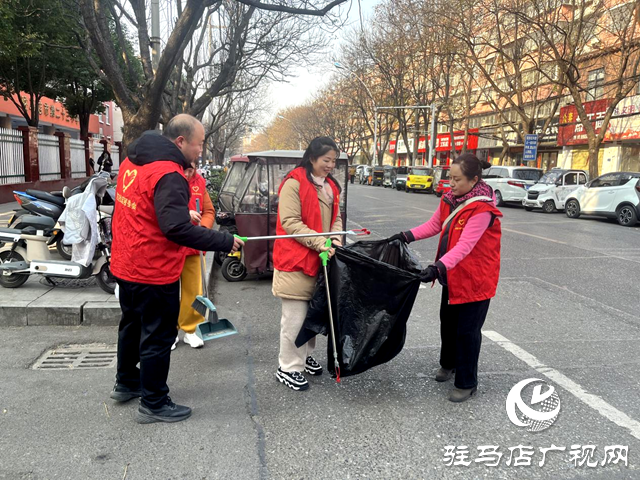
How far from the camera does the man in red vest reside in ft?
8.95

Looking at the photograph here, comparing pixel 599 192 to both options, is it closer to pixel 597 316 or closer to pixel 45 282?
pixel 597 316

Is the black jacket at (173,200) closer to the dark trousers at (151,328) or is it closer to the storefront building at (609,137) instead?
the dark trousers at (151,328)

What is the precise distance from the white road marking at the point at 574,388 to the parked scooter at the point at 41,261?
13.2 ft

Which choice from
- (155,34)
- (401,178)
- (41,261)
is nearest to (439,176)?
(401,178)

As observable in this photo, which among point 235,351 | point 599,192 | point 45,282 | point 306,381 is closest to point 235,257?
point 45,282

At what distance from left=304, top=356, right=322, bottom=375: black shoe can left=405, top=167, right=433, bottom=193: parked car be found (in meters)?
27.7

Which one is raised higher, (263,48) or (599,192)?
(263,48)

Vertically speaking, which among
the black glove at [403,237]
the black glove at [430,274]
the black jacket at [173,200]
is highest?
the black jacket at [173,200]

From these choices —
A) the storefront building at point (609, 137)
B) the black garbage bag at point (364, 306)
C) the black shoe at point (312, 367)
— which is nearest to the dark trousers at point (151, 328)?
the black garbage bag at point (364, 306)

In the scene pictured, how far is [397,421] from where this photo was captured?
3.11 meters

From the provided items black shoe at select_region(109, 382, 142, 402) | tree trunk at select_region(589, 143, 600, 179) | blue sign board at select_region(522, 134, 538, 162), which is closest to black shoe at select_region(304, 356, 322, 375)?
black shoe at select_region(109, 382, 142, 402)

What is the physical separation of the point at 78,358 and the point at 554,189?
16.6 m

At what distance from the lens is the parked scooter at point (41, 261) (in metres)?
5.34

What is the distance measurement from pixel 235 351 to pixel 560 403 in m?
2.55
